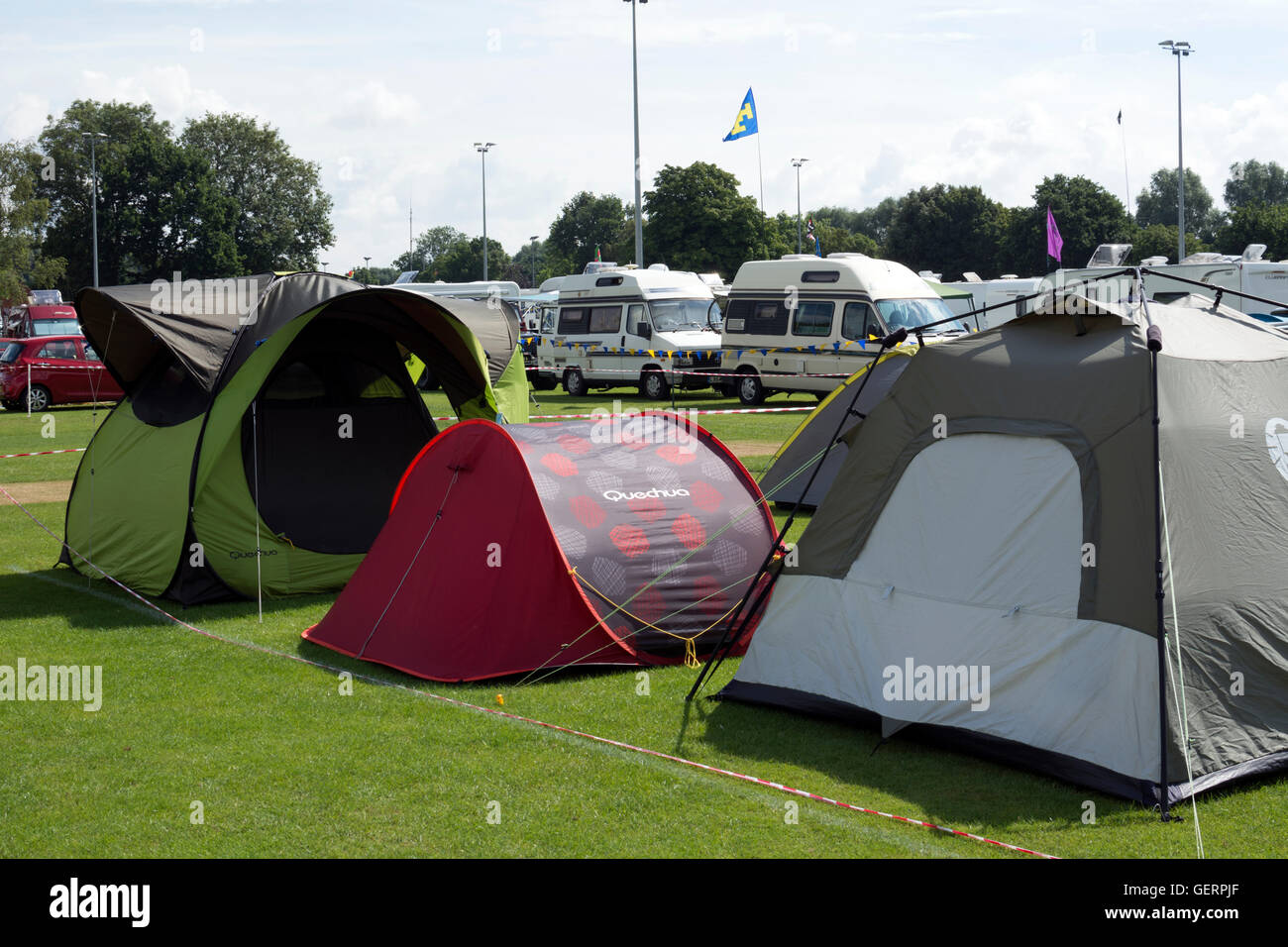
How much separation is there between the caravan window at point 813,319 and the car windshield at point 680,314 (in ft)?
Result: 12.6

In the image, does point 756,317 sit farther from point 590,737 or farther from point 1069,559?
point 1069,559

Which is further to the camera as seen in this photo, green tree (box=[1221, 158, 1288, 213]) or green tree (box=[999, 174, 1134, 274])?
green tree (box=[1221, 158, 1288, 213])

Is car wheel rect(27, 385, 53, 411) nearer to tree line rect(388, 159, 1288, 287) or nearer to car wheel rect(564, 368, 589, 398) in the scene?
car wheel rect(564, 368, 589, 398)

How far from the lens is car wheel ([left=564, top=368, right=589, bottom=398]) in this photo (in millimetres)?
30156

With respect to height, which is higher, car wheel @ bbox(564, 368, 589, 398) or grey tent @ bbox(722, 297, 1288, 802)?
car wheel @ bbox(564, 368, 589, 398)

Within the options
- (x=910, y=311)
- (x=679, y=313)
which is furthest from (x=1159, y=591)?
(x=679, y=313)

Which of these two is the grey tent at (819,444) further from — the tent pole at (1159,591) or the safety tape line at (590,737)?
the tent pole at (1159,591)

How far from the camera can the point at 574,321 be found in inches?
1187

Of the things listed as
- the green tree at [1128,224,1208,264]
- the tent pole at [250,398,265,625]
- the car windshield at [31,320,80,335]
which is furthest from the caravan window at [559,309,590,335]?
the green tree at [1128,224,1208,264]

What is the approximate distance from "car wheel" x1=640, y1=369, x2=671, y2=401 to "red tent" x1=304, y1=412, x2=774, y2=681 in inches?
763

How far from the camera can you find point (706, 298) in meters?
29.3

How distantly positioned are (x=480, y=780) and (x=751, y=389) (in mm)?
20668
